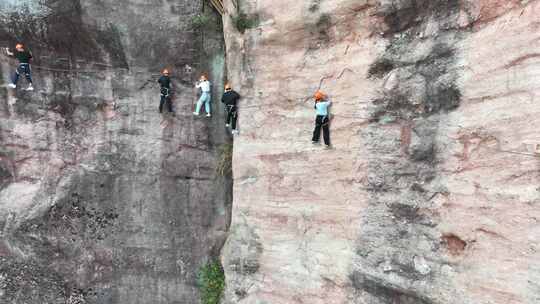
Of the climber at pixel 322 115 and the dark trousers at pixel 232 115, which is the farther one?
the dark trousers at pixel 232 115

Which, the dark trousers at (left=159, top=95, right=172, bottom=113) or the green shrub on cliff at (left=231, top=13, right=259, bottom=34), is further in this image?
the dark trousers at (left=159, top=95, right=172, bottom=113)

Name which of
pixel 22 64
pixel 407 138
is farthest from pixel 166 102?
pixel 407 138

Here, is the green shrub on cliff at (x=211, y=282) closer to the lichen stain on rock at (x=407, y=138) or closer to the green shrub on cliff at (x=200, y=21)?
the lichen stain on rock at (x=407, y=138)

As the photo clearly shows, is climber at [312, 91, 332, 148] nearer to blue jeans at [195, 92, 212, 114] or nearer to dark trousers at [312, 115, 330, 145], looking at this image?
dark trousers at [312, 115, 330, 145]

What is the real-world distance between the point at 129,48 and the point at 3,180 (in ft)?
13.8

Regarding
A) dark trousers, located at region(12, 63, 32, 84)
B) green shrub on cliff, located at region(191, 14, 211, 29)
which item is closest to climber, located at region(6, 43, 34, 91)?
dark trousers, located at region(12, 63, 32, 84)

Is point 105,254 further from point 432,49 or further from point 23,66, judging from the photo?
point 432,49

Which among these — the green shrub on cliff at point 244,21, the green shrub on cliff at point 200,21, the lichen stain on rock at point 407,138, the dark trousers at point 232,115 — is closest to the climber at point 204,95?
the dark trousers at point 232,115

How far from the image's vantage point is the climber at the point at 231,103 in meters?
9.20

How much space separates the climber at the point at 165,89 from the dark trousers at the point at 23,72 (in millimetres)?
2864

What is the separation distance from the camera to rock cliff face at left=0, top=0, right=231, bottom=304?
385 inches

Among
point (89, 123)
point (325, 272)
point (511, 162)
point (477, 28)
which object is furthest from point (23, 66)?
point (511, 162)

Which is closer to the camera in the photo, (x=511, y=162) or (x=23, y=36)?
(x=511, y=162)

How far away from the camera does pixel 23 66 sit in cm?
926
